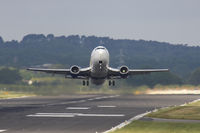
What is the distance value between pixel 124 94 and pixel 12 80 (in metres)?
54.5

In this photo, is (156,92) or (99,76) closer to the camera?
(99,76)

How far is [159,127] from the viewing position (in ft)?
112

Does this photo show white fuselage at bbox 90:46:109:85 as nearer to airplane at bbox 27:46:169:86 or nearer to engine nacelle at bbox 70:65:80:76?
airplane at bbox 27:46:169:86

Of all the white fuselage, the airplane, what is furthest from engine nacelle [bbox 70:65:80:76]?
the white fuselage

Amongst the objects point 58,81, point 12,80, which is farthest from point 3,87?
point 58,81

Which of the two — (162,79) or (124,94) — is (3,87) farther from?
(162,79)

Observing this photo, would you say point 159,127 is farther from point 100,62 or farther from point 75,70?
point 75,70

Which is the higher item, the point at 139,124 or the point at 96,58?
the point at 96,58

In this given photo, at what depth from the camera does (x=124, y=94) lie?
10012 centimetres

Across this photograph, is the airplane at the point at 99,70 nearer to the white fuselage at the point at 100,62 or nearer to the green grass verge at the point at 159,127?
the white fuselage at the point at 100,62

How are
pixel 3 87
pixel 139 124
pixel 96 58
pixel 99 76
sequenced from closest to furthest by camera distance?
pixel 139 124
pixel 96 58
pixel 99 76
pixel 3 87

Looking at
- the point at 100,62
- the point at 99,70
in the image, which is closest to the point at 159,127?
the point at 100,62

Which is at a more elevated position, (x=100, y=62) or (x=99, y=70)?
(x=100, y=62)

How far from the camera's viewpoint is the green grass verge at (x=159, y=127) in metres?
32.0
